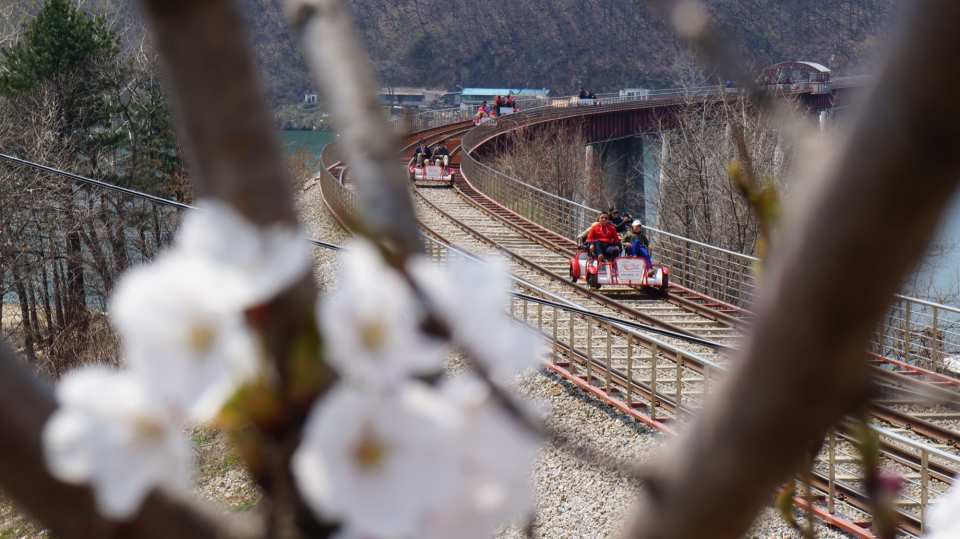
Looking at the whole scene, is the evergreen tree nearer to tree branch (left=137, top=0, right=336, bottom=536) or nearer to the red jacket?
the red jacket

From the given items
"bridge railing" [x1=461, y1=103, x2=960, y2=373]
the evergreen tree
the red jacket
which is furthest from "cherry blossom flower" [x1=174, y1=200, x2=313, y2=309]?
the evergreen tree

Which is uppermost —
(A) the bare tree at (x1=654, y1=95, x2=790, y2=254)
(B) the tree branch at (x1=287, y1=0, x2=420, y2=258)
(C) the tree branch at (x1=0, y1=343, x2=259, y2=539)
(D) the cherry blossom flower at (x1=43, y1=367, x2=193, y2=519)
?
(B) the tree branch at (x1=287, y1=0, x2=420, y2=258)

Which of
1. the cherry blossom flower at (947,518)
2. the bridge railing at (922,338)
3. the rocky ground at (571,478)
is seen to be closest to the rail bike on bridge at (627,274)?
the rocky ground at (571,478)

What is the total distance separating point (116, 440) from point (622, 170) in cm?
5445

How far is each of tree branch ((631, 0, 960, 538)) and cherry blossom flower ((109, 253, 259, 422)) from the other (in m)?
0.27

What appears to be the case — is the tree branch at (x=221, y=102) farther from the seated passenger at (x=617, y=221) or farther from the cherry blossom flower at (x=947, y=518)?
the seated passenger at (x=617, y=221)

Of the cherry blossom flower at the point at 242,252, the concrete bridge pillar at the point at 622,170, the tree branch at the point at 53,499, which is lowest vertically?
the concrete bridge pillar at the point at 622,170

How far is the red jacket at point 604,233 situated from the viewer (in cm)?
1641

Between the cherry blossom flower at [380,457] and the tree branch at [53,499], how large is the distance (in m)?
0.17

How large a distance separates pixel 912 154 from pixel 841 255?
57mm

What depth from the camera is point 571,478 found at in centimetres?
1024

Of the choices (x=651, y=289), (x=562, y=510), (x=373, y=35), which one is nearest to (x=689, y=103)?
(x=651, y=289)

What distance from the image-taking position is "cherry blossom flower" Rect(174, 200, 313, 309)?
1.59 ft

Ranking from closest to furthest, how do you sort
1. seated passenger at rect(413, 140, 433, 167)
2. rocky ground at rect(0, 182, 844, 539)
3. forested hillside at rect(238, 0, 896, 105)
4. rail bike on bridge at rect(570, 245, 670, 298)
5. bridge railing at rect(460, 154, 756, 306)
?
1. rocky ground at rect(0, 182, 844, 539)
2. rail bike on bridge at rect(570, 245, 670, 298)
3. bridge railing at rect(460, 154, 756, 306)
4. seated passenger at rect(413, 140, 433, 167)
5. forested hillside at rect(238, 0, 896, 105)
